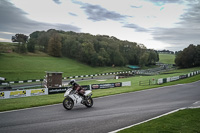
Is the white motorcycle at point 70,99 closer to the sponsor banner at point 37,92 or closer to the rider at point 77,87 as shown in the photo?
the rider at point 77,87

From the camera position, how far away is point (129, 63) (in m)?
117

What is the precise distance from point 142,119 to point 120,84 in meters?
21.8

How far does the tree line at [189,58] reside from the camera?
94.6 m

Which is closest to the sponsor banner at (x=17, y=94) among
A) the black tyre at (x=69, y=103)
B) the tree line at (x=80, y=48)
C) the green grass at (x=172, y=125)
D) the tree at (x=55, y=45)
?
the black tyre at (x=69, y=103)

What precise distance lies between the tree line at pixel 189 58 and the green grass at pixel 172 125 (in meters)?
95.0

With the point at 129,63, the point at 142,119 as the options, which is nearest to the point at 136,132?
the point at 142,119

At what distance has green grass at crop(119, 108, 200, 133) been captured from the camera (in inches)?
299

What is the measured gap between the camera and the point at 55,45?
8775 cm

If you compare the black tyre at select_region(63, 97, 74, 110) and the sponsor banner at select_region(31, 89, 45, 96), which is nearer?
the black tyre at select_region(63, 97, 74, 110)

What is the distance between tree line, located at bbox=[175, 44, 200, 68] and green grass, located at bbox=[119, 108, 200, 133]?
312 ft

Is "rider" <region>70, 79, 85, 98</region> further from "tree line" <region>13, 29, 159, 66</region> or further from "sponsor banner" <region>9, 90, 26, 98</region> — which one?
"tree line" <region>13, 29, 159, 66</region>

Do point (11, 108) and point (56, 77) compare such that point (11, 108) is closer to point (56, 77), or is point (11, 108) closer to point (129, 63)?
point (56, 77)

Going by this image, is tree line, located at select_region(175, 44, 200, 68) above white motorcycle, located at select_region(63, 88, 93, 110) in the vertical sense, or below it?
above

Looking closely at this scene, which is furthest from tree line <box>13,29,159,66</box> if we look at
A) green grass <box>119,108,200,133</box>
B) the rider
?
green grass <box>119,108,200,133</box>
